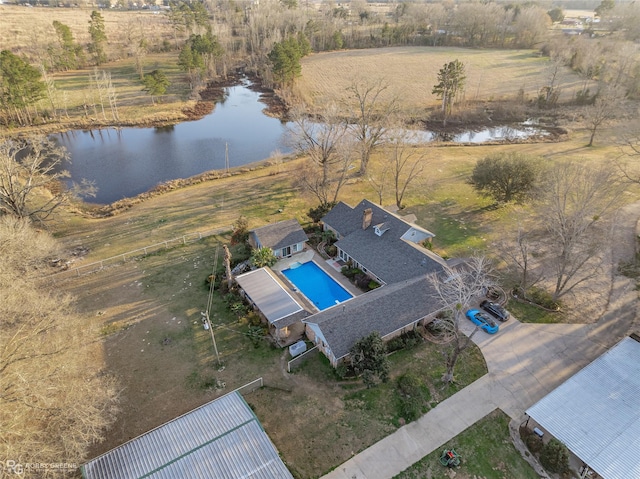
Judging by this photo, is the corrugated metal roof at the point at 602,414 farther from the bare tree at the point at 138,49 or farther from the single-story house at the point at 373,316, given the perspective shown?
the bare tree at the point at 138,49

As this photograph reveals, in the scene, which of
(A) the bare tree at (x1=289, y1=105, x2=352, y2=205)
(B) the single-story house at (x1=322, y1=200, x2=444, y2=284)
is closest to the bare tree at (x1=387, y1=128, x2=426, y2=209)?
(A) the bare tree at (x1=289, y1=105, x2=352, y2=205)

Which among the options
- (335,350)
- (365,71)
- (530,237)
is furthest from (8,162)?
(365,71)

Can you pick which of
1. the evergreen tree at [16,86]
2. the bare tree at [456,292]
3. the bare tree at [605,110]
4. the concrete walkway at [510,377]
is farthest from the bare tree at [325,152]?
the evergreen tree at [16,86]

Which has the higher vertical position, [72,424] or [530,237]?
[72,424]

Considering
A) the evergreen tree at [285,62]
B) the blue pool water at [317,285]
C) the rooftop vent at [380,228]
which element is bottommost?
the blue pool water at [317,285]

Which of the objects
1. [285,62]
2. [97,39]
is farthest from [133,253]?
[97,39]

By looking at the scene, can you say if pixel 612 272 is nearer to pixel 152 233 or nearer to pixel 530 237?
pixel 530 237
